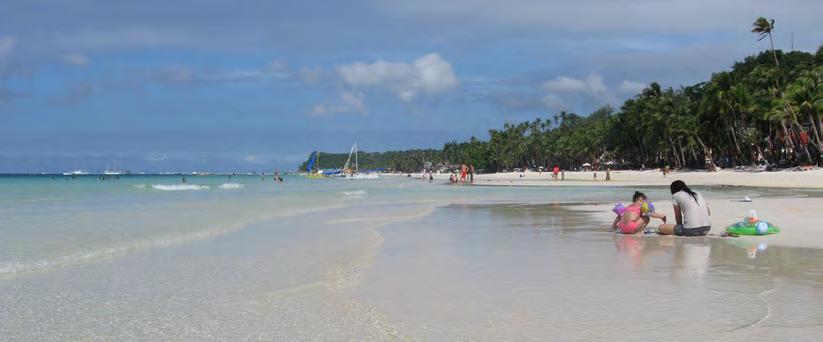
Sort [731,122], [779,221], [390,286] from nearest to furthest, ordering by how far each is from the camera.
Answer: [390,286]
[779,221]
[731,122]

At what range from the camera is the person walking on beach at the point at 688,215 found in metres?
13.4

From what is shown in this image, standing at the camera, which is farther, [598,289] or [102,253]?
[102,253]

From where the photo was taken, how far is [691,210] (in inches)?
532

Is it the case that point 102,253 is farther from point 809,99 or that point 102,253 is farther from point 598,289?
point 809,99

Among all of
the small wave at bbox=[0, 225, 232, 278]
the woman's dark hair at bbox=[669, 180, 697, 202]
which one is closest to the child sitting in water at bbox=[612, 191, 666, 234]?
the woman's dark hair at bbox=[669, 180, 697, 202]

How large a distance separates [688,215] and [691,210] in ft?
0.40

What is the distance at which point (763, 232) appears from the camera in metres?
13.4

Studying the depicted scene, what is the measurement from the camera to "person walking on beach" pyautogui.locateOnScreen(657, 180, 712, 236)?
1342cm

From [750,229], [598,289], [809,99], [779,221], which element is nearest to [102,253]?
[598,289]

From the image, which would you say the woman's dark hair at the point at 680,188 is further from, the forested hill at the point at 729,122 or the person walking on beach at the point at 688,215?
the forested hill at the point at 729,122

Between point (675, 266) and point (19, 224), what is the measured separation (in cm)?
1949

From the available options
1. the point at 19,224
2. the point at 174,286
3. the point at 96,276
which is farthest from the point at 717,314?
the point at 19,224

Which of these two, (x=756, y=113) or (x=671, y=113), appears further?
(x=671, y=113)

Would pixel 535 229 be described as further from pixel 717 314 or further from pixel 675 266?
pixel 717 314
